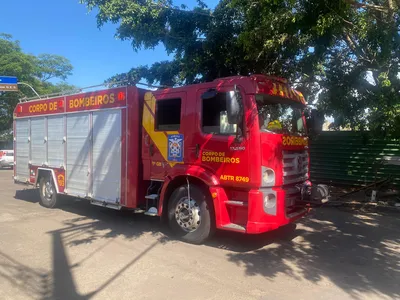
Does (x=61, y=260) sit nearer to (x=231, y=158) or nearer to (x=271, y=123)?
(x=231, y=158)

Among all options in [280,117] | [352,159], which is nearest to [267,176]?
[280,117]

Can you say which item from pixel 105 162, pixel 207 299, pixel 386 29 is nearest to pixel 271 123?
pixel 386 29

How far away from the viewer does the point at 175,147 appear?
233 inches

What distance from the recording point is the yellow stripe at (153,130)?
239 inches

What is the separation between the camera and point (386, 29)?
5664 millimetres

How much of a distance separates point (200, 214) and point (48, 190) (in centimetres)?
487

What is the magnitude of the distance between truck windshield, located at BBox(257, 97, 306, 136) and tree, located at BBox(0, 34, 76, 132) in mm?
24311

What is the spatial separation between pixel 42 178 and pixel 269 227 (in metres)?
6.26

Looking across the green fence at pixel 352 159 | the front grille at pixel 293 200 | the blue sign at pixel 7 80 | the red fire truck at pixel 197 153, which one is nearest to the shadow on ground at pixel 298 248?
the red fire truck at pixel 197 153

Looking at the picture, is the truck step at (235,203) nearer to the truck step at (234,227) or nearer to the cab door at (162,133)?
the truck step at (234,227)

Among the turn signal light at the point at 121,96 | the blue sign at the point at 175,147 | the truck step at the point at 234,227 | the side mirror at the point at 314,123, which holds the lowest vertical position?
the truck step at the point at 234,227

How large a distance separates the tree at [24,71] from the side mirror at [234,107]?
24.7m

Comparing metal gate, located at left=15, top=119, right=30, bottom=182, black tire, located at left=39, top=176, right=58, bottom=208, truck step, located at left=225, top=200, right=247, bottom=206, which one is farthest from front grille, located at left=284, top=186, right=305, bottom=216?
metal gate, located at left=15, top=119, right=30, bottom=182

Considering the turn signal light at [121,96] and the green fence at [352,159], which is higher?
the turn signal light at [121,96]
